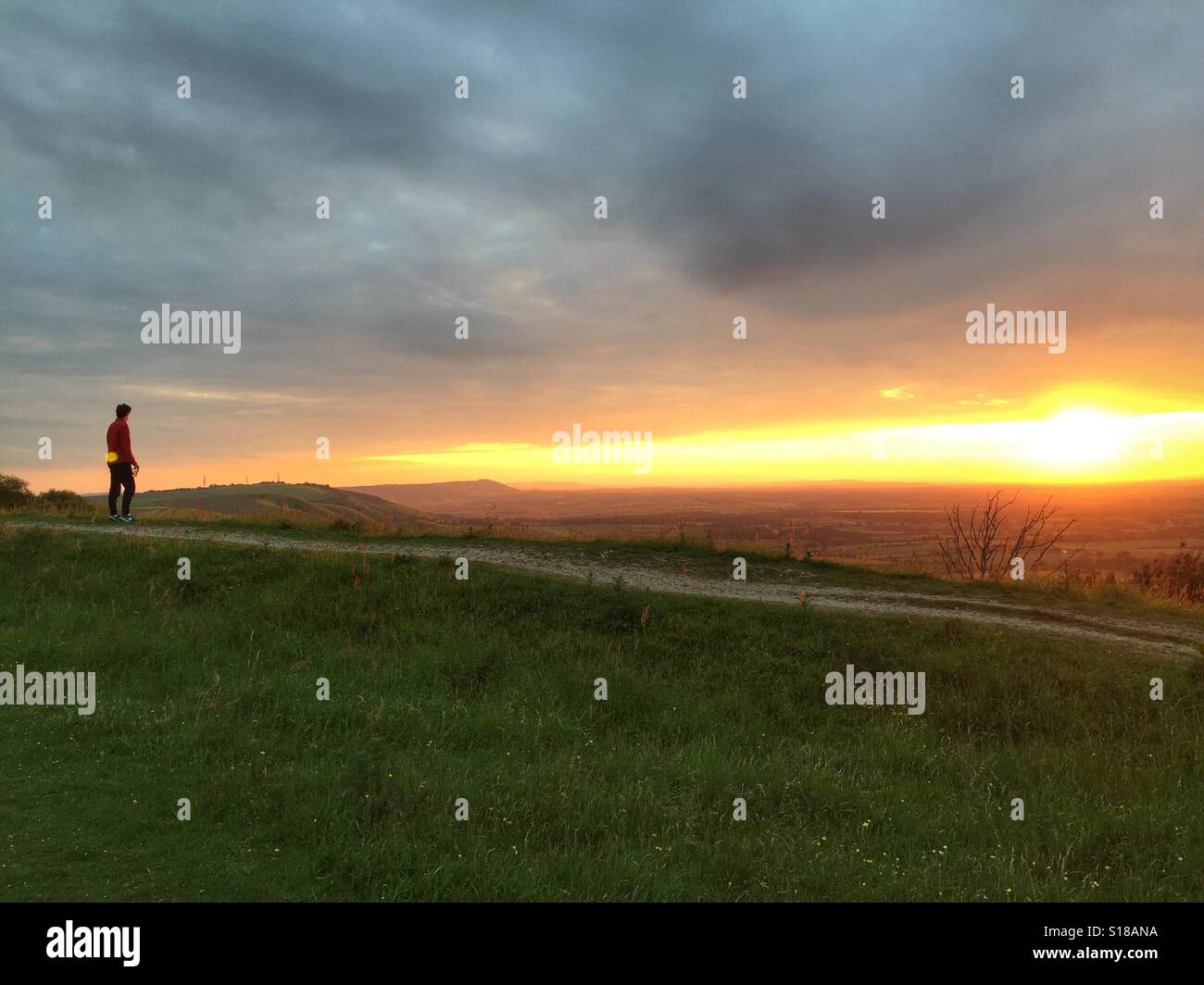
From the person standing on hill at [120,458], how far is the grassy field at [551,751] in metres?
5.52

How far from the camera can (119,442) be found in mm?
20438

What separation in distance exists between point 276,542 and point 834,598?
13538mm

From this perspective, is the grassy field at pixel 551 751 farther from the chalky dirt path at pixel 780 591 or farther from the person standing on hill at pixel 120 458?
the person standing on hill at pixel 120 458

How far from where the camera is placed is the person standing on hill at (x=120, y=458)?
2030 cm

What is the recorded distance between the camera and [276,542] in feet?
63.5

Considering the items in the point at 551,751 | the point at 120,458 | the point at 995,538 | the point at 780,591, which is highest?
the point at 120,458

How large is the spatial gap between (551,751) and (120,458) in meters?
17.4

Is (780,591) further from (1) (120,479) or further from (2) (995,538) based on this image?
(1) (120,479)

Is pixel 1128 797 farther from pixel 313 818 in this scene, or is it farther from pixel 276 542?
pixel 276 542

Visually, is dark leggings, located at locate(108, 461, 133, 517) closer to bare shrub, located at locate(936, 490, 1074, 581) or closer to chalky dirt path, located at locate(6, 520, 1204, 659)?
chalky dirt path, located at locate(6, 520, 1204, 659)

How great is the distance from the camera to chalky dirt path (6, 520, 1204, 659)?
14.0 meters

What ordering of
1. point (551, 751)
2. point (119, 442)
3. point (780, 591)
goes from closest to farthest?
point (551, 751) < point (780, 591) < point (119, 442)

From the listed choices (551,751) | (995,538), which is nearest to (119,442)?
(551,751)

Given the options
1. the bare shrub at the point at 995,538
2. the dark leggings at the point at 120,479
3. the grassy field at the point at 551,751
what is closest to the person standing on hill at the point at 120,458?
the dark leggings at the point at 120,479
